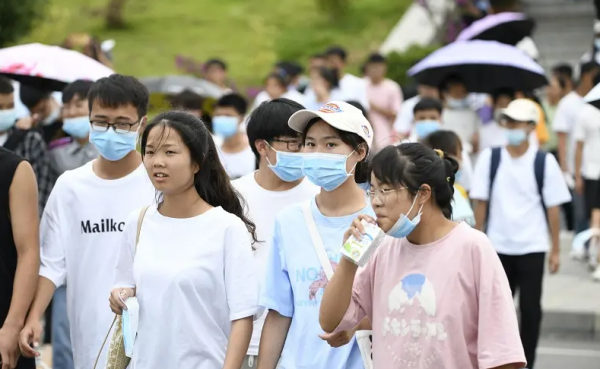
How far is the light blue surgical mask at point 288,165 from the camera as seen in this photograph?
610 cm

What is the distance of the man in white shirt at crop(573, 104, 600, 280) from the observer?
13625 millimetres

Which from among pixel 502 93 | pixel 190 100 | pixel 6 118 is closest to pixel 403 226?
pixel 6 118

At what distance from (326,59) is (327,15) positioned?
982 cm

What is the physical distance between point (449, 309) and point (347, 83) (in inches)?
494

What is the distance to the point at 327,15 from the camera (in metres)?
27.1

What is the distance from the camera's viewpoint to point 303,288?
16.6 ft

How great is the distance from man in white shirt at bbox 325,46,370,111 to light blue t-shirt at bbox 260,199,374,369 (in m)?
10.6

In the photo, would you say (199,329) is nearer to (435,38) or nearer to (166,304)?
(166,304)

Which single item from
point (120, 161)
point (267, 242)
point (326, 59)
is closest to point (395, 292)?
point (267, 242)

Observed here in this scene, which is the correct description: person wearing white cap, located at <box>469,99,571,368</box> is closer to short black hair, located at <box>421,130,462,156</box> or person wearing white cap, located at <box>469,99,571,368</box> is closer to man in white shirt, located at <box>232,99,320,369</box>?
short black hair, located at <box>421,130,462,156</box>

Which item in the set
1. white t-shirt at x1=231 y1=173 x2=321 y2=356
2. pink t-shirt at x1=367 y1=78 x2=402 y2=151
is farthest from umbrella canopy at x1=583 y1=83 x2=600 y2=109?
pink t-shirt at x1=367 y1=78 x2=402 y2=151

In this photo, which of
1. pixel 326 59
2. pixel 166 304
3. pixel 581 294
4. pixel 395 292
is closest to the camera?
pixel 395 292

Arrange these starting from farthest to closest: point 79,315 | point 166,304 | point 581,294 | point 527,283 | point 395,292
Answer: point 581,294 → point 527,283 → point 79,315 → point 166,304 → point 395,292

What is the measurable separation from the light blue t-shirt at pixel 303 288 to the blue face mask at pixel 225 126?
5.52m
